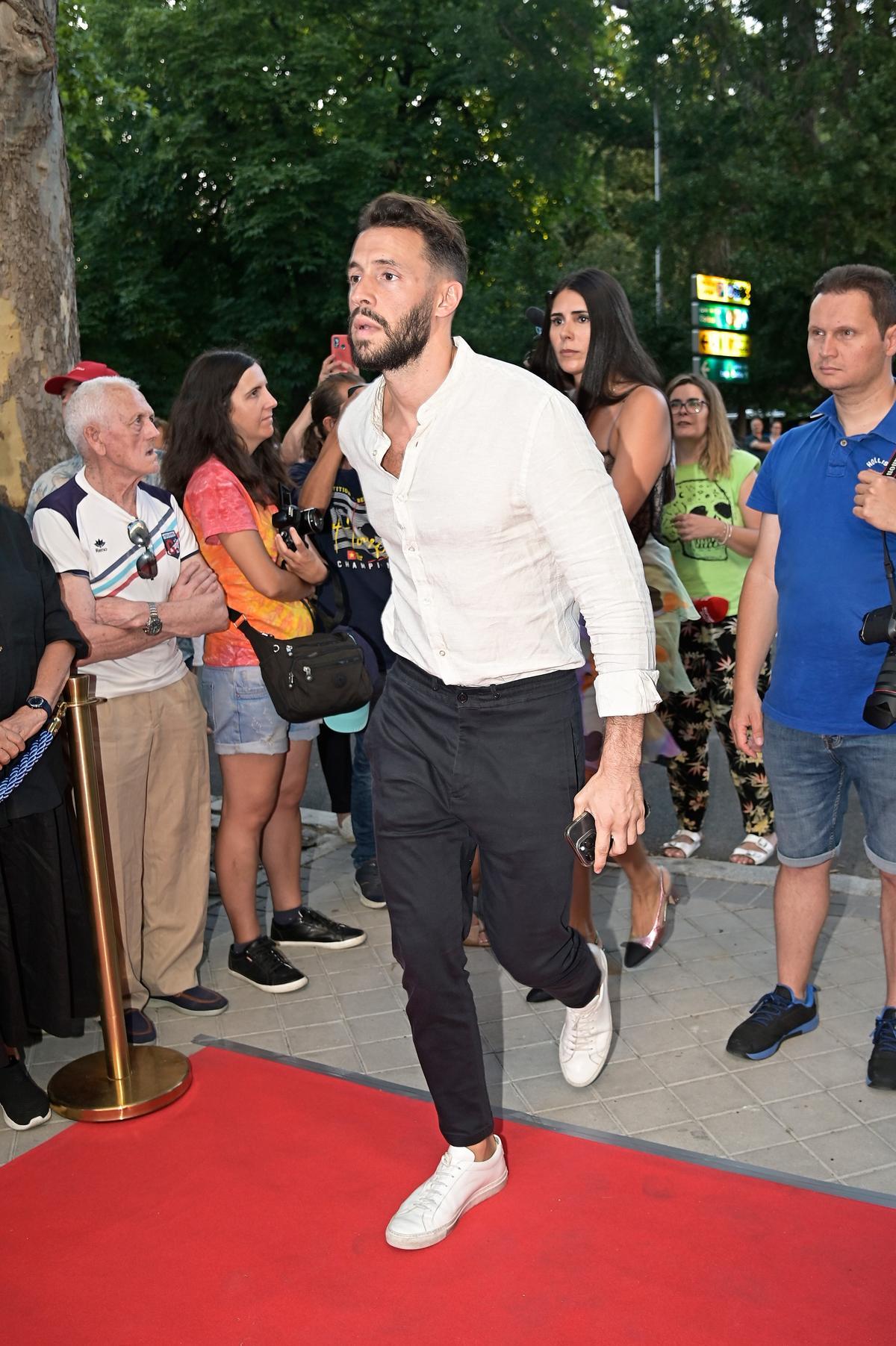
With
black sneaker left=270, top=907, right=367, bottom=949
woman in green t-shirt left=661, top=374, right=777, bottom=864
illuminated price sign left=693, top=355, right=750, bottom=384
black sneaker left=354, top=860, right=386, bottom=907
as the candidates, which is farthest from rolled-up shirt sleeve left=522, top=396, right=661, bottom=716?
illuminated price sign left=693, top=355, right=750, bottom=384

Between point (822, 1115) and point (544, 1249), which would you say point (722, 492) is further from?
point (544, 1249)

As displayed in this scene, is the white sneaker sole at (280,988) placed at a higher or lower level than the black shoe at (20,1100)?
lower

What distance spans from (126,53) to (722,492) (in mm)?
27139

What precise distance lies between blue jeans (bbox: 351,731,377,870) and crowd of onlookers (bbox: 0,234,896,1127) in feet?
1.78

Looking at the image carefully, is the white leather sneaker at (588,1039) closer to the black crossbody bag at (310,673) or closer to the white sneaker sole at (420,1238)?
the white sneaker sole at (420,1238)

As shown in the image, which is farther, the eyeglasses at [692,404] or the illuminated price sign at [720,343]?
the illuminated price sign at [720,343]

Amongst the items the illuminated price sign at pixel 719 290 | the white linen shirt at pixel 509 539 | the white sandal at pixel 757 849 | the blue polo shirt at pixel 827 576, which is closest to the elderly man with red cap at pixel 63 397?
the white linen shirt at pixel 509 539

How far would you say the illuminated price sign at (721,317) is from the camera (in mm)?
21500

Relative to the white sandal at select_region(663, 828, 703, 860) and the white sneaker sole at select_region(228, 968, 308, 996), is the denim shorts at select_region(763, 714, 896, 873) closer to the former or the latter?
the white sneaker sole at select_region(228, 968, 308, 996)

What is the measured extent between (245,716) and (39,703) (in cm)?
95

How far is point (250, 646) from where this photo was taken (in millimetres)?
4703

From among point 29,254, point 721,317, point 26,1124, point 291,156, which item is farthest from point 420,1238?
point 291,156

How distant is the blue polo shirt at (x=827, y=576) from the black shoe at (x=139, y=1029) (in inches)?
92.8

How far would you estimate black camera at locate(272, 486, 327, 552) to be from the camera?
4.56 metres
